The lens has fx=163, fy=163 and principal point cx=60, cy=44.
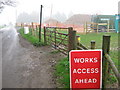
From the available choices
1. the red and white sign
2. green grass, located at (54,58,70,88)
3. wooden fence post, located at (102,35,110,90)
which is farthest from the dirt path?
wooden fence post, located at (102,35,110,90)

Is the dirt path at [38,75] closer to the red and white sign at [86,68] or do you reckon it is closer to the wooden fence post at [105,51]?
the red and white sign at [86,68]

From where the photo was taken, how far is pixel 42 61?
7688mm

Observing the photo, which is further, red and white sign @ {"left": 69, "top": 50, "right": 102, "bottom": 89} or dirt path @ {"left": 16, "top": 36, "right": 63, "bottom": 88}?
dirt path @ {"left": 16, "top": 36, "right": 63, "bottom": 88}

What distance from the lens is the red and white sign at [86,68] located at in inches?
152

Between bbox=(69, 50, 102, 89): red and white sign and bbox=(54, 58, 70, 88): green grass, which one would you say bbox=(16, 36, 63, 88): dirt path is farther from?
bbox=(69, 50, 102, 89): red and white sign

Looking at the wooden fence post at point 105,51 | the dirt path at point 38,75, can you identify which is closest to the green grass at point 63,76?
the dirt path at point 38,75

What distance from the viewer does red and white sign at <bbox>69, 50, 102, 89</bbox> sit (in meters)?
3.86

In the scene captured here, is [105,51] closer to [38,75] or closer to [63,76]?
[63,76]

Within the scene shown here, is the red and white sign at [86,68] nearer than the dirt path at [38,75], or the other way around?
the red and white sign at [86,68]

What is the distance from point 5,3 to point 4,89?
34.9 m

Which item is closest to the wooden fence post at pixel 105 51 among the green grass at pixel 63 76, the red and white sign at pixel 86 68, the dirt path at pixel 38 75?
the red and white sign at pixel 86 68

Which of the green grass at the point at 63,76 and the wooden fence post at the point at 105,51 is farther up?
the wooden fence post at the point at 105,51

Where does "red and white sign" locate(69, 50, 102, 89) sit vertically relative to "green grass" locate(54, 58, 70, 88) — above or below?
above

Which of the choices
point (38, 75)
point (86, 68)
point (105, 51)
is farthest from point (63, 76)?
point (105, 51)
